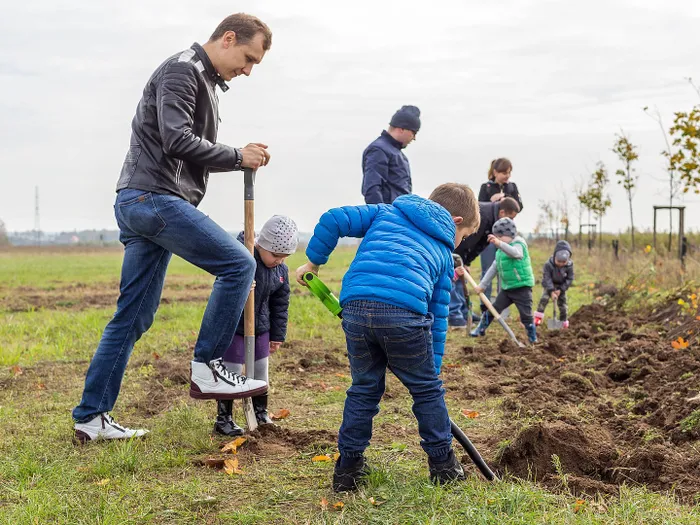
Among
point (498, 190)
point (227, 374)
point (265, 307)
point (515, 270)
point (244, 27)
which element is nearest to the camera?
point (244, 27)

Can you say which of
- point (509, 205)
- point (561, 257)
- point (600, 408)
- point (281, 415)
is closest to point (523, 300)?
point (509, 205)

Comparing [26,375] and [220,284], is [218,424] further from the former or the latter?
[26,375]

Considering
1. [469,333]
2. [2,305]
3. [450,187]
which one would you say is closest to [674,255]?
[469,333]

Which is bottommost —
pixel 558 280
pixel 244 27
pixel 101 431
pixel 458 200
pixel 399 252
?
pixel 101 431

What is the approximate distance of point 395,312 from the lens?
3389mm

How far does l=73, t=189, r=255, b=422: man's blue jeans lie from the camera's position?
409cm

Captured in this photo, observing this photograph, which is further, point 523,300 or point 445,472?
point 523,300

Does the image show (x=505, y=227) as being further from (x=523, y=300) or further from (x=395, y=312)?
(x=395, y=312)

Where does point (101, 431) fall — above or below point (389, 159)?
below

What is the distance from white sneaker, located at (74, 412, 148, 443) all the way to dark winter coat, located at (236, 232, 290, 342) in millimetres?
909

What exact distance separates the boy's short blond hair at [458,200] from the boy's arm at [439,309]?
0.35 meters

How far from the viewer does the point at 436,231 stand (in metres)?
3.58

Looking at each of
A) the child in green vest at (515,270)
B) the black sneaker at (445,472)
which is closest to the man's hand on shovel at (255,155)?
the black sneaker at (445,472)

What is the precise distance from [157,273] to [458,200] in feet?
6.19
